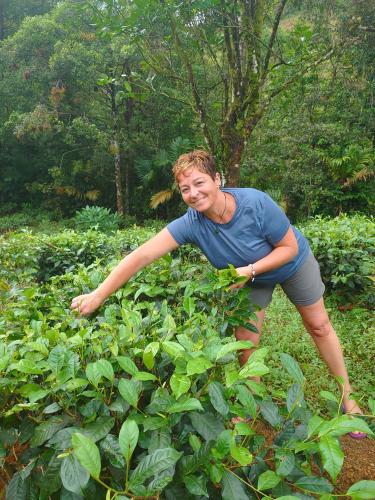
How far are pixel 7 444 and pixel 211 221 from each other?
1.24m

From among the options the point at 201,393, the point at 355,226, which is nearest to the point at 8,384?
the point at 201,393

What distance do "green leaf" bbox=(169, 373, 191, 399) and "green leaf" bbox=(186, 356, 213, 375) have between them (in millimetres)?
23

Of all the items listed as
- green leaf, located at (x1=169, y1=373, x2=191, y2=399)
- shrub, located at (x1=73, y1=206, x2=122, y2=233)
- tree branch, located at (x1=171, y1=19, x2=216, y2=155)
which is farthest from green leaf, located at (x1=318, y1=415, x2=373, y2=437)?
shrub, located at (x1=73, y1=206, x2=122, y2=233)

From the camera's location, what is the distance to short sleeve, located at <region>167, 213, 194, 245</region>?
1.94 metres

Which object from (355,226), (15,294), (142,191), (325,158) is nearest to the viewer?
(15,294)

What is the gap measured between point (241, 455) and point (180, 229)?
1.19 m

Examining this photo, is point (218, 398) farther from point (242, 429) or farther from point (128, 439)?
point (128, 439)

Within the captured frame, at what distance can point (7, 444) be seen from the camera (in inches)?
43.7

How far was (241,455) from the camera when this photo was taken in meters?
0.92

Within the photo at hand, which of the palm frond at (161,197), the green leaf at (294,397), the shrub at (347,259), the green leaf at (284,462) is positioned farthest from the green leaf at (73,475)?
the palm frond at (161,197)

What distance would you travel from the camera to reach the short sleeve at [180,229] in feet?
6.37

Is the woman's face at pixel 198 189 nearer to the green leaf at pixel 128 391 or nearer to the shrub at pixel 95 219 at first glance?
the green leaf at pixel 128 391

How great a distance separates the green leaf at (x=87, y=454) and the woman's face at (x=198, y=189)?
1.20 m

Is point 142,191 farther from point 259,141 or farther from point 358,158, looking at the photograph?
point 358,158
